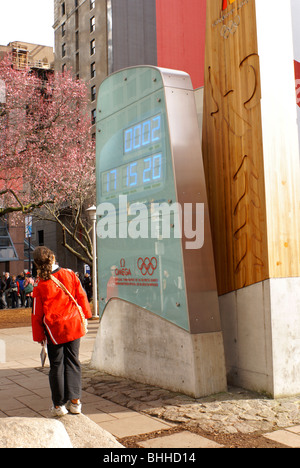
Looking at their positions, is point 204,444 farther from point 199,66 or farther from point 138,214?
point 199,66

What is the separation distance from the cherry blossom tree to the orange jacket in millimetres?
13905

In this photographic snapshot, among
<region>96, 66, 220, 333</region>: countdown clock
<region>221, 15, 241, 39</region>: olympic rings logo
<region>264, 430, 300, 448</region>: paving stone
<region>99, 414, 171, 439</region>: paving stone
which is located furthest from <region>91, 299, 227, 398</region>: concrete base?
<region>221, 15, 241, 39</region>: olympic rings logo

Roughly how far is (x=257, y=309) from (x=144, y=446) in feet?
7.30

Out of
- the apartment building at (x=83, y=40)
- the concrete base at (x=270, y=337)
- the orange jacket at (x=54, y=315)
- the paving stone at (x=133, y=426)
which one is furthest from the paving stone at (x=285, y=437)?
the apartment building at (x=83, y=40)

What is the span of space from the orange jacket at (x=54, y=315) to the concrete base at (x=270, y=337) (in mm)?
1974

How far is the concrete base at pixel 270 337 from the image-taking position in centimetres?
574

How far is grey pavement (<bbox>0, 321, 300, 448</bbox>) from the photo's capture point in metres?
4.57

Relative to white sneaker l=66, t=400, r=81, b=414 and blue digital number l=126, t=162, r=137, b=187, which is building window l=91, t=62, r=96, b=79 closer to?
blue digital number l=126, t=162, r=137, b=187

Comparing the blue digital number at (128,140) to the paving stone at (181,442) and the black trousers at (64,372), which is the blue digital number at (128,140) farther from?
the paving stone at (181,442)

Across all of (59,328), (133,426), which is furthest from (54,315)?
(133,426)

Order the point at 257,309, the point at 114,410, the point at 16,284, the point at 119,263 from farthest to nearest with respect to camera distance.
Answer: the point at 16,284, the point at 119,263, the point at 257,309, the point at 114,410

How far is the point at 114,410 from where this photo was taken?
5.59m

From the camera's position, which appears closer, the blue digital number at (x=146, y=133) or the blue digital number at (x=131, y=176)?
the blue digital number at (x=146, y=133)

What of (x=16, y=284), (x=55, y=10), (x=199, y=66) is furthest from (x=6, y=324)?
(x=55, y=10)
